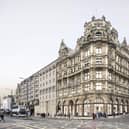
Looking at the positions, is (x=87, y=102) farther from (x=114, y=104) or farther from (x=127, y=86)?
(x=127, y=86)

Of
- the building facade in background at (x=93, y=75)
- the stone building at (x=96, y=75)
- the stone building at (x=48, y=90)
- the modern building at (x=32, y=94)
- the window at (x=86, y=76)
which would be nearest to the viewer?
the stone building at (x=96, y=75)

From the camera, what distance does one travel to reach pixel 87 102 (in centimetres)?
8206

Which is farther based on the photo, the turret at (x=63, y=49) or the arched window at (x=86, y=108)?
the turret at (x=63, y=49)

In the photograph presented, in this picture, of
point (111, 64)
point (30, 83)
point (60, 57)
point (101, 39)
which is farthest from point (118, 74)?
point (30, 83)

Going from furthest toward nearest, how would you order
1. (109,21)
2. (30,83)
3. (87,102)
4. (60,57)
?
1. (30,83)
2. (60,57)
3. (109,21)
4. (87,102)

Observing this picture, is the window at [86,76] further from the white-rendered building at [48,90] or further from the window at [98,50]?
the white-rendered building at [48,90]

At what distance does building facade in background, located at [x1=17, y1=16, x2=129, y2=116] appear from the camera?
8088 centimetres

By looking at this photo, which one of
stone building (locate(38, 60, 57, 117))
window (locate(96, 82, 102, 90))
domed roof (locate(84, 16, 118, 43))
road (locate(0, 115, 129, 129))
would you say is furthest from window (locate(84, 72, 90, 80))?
road (locate(0, 115, 129, 129))

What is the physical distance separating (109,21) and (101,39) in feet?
29.6

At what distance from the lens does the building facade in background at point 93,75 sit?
80.9 meters

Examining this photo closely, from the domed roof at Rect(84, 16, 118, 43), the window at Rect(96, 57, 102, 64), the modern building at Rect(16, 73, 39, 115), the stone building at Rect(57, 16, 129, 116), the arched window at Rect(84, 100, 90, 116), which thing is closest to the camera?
the stone building at Rect(57, 16, 129, 116)

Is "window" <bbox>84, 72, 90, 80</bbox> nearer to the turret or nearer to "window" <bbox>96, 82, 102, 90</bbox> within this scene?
"window" <bbox>96, 82, 102, 90</bbox>

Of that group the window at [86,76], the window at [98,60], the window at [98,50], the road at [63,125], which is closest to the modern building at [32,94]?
the window at [86,76]

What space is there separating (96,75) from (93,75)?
3.02 feet
